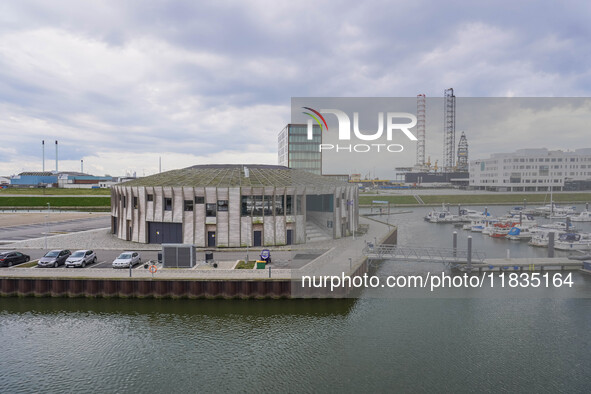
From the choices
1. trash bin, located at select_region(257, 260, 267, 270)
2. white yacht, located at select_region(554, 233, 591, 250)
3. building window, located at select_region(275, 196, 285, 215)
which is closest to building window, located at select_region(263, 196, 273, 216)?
building window, located at select_region(275, 196, 285, 215)

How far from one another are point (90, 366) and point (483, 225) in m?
81.7

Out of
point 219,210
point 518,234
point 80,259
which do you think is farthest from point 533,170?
point 80,259

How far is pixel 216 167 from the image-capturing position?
61.3 metres

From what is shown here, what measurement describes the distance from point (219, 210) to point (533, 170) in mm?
85428

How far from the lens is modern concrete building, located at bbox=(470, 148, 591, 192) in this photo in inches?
2955

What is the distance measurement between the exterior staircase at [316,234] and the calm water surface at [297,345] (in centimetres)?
1833

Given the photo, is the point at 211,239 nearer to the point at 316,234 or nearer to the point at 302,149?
the point at 316,234

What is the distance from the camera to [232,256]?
41.7 metres

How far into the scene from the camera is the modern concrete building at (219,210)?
46.8 metres

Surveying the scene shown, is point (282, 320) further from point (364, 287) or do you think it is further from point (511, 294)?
point (511, 294)

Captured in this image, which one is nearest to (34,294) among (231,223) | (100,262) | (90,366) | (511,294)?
(100,262)

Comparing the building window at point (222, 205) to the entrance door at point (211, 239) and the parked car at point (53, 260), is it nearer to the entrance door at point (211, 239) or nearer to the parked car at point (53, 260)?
the entrance door at point (211, 239)

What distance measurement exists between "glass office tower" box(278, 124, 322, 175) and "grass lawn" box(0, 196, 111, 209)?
65.2 metres

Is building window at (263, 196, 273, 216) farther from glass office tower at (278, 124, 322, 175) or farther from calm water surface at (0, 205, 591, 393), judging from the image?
glass office tower at (278, 124, 322, 175)
